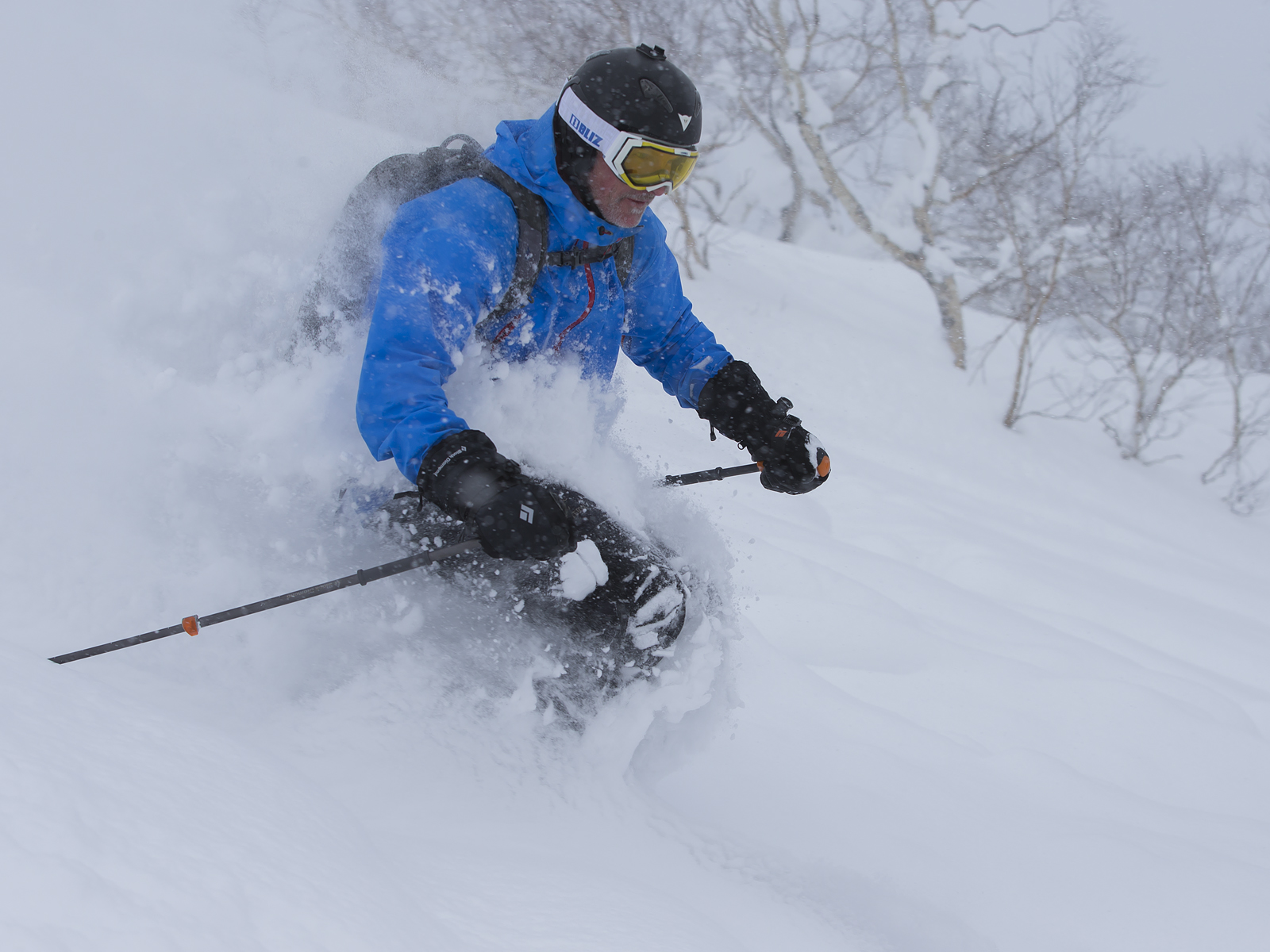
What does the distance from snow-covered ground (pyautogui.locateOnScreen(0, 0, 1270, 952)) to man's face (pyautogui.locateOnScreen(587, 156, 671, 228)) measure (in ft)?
1.68

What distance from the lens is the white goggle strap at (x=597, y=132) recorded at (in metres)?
2.19

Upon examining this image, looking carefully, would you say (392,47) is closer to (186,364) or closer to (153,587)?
(186,364)

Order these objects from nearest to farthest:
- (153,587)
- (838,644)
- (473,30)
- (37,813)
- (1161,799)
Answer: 1. (37,813)
2. (153,587)
3. (1161,799)
4. (838,644)
5. (473,30)

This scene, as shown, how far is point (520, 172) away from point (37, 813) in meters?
1.77

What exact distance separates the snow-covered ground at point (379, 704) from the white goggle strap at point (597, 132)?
66 centimetres

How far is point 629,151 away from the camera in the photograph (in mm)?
2201

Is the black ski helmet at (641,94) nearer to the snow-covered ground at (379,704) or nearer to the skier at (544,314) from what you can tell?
the skier at (544,314)

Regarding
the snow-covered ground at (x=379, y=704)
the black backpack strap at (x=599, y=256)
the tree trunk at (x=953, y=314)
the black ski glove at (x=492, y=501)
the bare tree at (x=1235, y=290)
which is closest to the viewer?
the snow-covered ground at (x=379, y=704)

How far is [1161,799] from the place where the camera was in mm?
2928

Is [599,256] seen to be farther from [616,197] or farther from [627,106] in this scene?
[627,106]

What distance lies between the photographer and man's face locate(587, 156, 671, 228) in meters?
2.22

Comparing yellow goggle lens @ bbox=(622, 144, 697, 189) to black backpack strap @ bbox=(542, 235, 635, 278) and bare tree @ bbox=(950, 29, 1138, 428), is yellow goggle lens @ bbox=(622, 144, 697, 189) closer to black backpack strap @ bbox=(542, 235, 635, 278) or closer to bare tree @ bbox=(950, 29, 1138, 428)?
black backpack strap @ bbox=(542, 235, 635, 278)

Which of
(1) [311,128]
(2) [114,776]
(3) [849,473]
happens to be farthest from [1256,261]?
(2) [114,776]

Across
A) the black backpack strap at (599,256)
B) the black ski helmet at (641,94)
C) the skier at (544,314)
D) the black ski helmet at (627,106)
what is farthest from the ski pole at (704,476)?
the black ski helmet at (641,94)
